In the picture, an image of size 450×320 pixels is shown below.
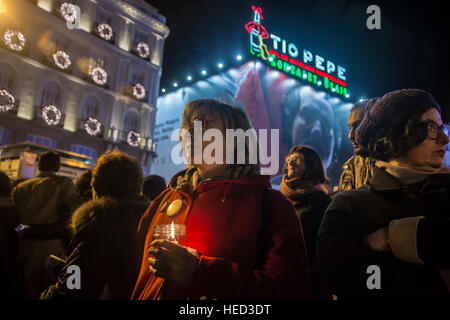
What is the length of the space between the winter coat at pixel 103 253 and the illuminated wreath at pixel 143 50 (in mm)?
21897

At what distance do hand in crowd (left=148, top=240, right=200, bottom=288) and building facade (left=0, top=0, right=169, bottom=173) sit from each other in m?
18.4

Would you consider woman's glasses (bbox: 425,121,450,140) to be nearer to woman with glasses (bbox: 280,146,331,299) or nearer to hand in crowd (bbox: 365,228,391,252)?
hand in crowd (bbox: 365,228,391,252)

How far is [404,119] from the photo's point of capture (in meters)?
1.53

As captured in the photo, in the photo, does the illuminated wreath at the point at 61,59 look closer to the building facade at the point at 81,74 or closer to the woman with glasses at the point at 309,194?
the building facade at the point at 81,74

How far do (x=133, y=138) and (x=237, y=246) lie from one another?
20653 mm

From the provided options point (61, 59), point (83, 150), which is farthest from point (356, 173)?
point (61, 59)

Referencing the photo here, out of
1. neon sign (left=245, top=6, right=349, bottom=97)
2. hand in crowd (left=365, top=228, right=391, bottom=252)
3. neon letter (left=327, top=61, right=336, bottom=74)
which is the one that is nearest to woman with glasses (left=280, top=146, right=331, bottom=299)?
hand in crowd (left=365, top=228, right=391, bottom=252)

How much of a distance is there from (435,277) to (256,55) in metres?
23.8

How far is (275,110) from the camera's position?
928 inches

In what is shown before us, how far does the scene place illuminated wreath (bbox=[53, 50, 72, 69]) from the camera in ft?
59.2

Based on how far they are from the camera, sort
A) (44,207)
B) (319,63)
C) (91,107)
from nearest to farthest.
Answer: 1. (44,207)
2. (91,107)
3. (319,63)

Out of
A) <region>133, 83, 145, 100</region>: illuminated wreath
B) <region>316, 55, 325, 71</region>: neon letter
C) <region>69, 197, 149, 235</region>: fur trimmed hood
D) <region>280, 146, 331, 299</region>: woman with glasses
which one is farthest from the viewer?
<region>316, 55, 325, 71</region>: neon letter

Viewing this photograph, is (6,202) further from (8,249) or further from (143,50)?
(143,50)
